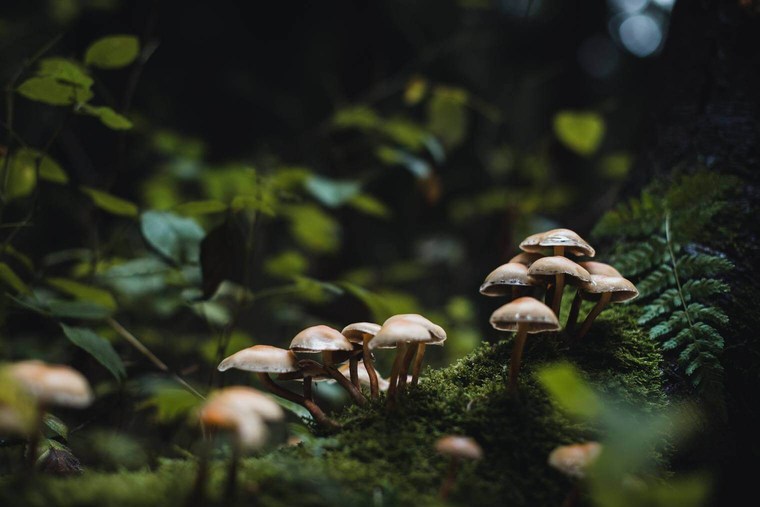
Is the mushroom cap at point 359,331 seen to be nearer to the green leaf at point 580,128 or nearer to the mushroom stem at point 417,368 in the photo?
the mushroom stem at point 417,368

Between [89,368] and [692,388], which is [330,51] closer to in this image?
[89,368]

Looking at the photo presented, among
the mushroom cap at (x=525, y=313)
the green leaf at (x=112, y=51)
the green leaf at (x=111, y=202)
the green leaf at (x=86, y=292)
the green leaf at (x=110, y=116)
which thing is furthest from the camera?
the green leaf at (x=111, y=202)

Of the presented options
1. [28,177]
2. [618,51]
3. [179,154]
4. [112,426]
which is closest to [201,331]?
[179,154]

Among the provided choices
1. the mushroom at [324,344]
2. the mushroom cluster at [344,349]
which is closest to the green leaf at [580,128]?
the mushroom cluster at [344,349]

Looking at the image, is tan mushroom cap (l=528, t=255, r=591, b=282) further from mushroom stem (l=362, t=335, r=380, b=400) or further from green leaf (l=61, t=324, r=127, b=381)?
green leaf (l=61, t=324, r=127, b=381)

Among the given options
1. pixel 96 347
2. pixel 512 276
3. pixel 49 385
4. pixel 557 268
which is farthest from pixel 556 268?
pixel 96 347

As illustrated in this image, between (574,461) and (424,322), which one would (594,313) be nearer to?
(424,322)

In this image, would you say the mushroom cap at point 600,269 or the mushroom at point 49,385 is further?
the mushroom cap at point 600,269
